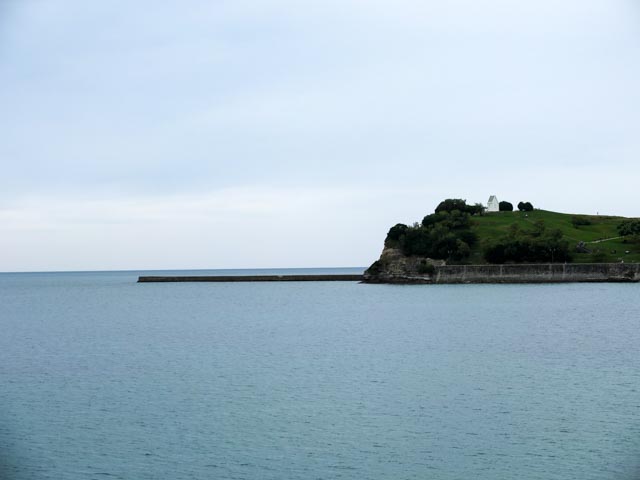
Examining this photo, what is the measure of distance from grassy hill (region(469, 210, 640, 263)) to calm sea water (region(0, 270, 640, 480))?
242 ft

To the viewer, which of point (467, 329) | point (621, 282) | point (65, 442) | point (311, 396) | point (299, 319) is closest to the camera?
point (65, 442)

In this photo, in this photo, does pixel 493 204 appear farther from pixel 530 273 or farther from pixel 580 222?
pixel 530 273

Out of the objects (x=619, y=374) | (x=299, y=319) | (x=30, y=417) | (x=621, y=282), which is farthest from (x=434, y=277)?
(x=30, y=417)

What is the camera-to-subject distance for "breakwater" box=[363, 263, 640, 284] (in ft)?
413

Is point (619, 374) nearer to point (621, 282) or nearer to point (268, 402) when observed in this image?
point (268, 402)

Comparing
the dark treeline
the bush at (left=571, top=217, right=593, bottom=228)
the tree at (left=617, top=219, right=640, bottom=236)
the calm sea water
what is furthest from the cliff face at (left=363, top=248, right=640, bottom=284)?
the calm sea water

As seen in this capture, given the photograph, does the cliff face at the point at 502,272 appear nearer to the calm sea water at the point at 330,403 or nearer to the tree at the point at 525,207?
the tree at the point at 525,207

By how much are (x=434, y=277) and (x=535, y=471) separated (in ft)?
387

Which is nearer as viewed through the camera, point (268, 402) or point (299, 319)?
point (268, 402)

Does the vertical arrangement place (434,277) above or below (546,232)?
below

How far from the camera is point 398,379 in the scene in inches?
1455

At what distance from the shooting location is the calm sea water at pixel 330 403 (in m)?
23.7

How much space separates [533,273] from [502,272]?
210 inches

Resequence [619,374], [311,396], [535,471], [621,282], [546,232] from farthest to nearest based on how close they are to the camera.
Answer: [546,232] < [621,282] < [619,374] < [311,396] < [535,471]
